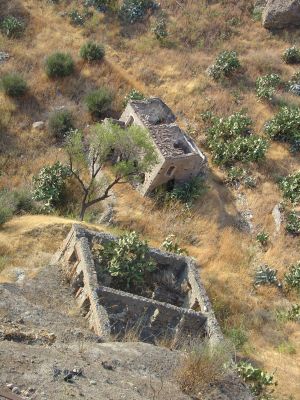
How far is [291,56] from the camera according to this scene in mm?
36375

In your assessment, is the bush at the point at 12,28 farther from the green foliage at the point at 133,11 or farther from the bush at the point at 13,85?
the green foliage at the point at 133,11

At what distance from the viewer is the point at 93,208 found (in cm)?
2730

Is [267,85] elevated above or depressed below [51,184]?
above

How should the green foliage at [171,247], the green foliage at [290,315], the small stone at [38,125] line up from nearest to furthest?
the green foliage at [290,315] → the green foliage at [171,247] → the small stone at [38,125]

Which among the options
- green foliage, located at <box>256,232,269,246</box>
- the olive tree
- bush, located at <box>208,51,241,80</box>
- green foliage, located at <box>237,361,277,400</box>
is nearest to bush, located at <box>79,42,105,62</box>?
bush, located at <box>208,51,241,80</box>

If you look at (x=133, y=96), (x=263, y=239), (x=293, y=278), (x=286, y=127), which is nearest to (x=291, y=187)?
(x=263, y=239)

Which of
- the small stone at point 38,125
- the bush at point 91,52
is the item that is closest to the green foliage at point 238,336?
the small stone at point 38,125

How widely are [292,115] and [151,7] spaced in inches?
581

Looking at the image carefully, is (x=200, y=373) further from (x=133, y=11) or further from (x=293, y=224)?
(x=133, y=11)

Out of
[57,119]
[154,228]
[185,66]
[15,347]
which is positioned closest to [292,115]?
[185,66]

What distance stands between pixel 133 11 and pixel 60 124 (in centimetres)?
1251

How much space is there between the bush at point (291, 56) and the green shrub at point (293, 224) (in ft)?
47.2

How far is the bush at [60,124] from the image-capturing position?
1227 inches

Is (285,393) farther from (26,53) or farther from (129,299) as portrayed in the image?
(26,53)
